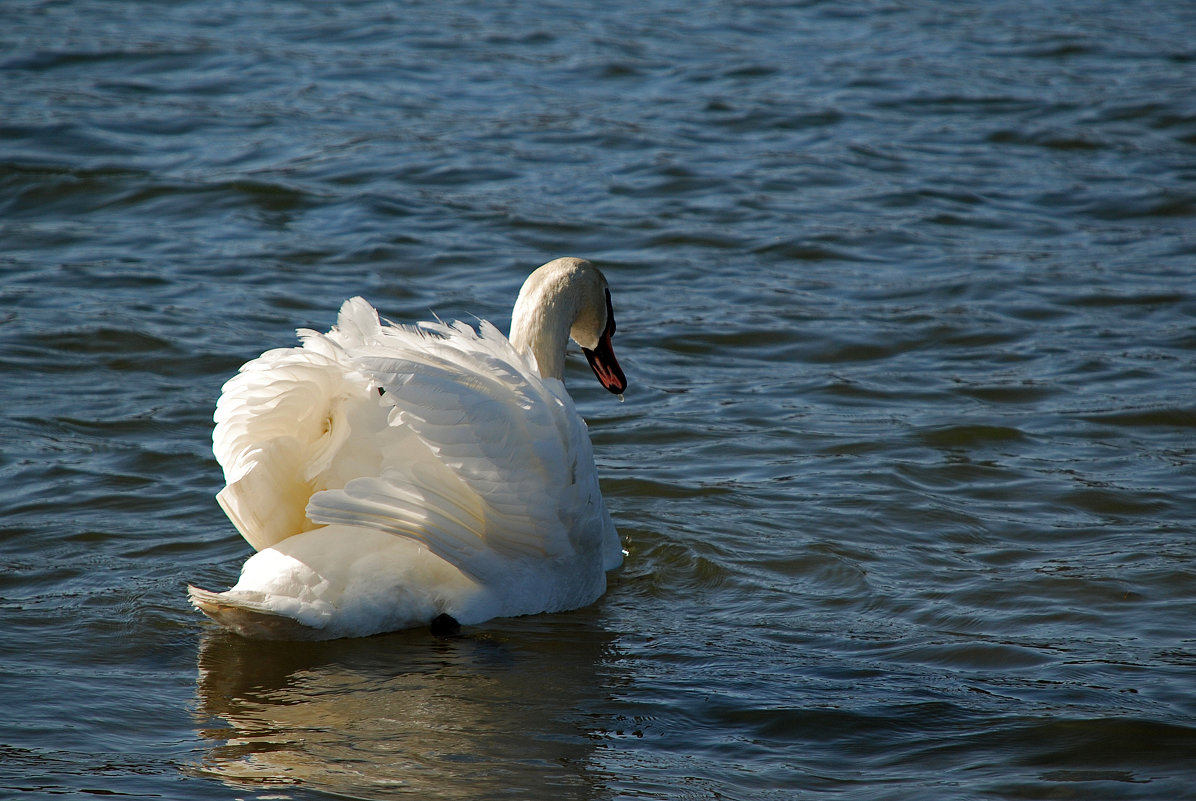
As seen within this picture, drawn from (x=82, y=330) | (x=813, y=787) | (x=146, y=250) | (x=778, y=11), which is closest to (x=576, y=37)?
(x=778, y=11)

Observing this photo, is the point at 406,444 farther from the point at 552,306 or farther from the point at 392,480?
the point at 552,306

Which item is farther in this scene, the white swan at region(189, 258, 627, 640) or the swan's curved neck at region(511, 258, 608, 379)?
the swan's curved neck at region(511, 258, 608, 379)

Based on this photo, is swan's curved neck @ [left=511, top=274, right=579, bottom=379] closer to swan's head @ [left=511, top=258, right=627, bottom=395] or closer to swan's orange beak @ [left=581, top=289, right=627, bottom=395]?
swan's head @ [left=511, top=258, right=627, bottom=395]

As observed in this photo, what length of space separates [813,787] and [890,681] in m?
0.80

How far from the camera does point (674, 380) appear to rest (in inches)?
326

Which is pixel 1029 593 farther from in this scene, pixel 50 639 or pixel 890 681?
pixel 50 639

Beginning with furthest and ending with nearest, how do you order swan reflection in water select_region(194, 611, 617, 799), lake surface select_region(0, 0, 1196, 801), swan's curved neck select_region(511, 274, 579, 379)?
swan's curved neck select_region(511, 274, 579, 379)
lake surface select_region(0, 0, 1196, 801)
swan reflection in water select_region(194, 611, 617, 799)

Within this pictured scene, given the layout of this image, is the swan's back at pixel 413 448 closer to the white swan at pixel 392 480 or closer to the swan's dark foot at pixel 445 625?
the white swan at pixel 392 480

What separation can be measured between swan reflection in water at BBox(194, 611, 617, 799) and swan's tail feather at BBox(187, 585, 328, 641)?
0.13 metres

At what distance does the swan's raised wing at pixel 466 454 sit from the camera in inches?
188

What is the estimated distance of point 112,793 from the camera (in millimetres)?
3951

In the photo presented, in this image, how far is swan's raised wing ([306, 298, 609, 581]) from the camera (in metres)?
4.77

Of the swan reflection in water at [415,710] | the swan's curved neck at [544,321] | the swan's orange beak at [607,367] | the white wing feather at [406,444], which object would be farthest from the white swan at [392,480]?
the swan's orange beak at [607,367]

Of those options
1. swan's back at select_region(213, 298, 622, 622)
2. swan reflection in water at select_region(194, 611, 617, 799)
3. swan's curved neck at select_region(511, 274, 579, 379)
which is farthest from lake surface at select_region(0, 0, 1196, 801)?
swan's curved neck at select_region(511, 274, 579, 379)
